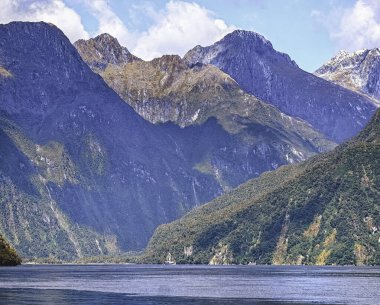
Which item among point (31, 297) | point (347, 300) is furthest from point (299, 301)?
point (31, 297)

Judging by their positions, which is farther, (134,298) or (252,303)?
(134,298)

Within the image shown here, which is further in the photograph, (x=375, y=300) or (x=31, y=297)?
(x=31, y=297)

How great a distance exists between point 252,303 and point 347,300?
21.7 meters

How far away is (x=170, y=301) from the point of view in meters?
188

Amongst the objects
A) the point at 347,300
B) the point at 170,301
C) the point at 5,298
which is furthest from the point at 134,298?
the point at 347,300

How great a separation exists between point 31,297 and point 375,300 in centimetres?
7695

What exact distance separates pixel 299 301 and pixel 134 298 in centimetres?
3807

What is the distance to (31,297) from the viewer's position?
199125mm

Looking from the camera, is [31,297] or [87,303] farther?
[31,297]

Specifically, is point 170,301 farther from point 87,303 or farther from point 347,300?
point 347,300

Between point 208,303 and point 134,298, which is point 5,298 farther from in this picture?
point 208,303

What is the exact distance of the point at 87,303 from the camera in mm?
181375

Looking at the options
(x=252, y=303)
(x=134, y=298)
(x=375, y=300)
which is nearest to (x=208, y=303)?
(x=252, y=303)

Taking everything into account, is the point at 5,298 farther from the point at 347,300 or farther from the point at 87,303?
the point at 347,300
